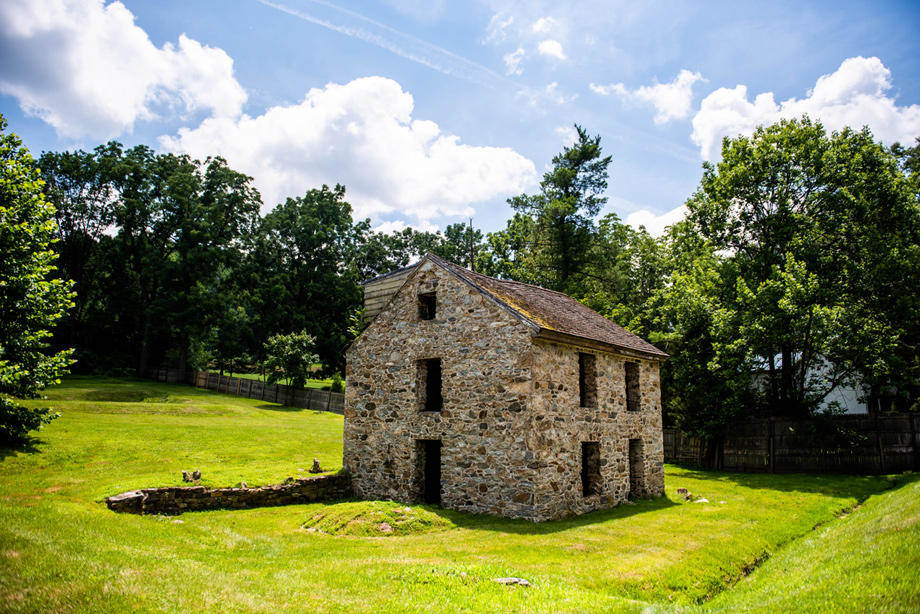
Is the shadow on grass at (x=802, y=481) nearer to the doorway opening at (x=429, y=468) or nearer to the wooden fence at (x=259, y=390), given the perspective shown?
the doorway opening at (x=429, y=468)

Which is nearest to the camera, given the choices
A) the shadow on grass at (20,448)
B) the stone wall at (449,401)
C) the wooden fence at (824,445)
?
the stone wall at (449,401)

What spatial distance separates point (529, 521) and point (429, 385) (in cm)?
554

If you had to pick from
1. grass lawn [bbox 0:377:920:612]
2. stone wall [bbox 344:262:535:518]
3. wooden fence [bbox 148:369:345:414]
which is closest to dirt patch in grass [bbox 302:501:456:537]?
grass lawn [bbox 0:377:920:612]

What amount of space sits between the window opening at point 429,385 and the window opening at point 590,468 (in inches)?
178

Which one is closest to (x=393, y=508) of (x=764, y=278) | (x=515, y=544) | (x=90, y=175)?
(x=515, y=544)

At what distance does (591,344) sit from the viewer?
15523mm

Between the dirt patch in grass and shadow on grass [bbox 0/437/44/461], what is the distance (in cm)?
996

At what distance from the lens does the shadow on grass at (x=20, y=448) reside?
15.7 metres

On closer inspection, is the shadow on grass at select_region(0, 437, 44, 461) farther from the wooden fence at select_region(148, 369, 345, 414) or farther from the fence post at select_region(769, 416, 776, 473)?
the fence post at select_region(769, 416, 776, 473)

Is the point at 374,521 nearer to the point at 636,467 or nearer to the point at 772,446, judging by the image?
the point at 636,467

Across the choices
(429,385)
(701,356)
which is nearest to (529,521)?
(429,385)

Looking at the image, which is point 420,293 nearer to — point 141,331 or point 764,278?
point 764,278

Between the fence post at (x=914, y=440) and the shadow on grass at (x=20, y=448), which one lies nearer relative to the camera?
the shadow on grass at (x=20, y=448)

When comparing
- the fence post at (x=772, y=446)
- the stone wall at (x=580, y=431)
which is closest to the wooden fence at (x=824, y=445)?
the fence post at (x=772, y=446)
